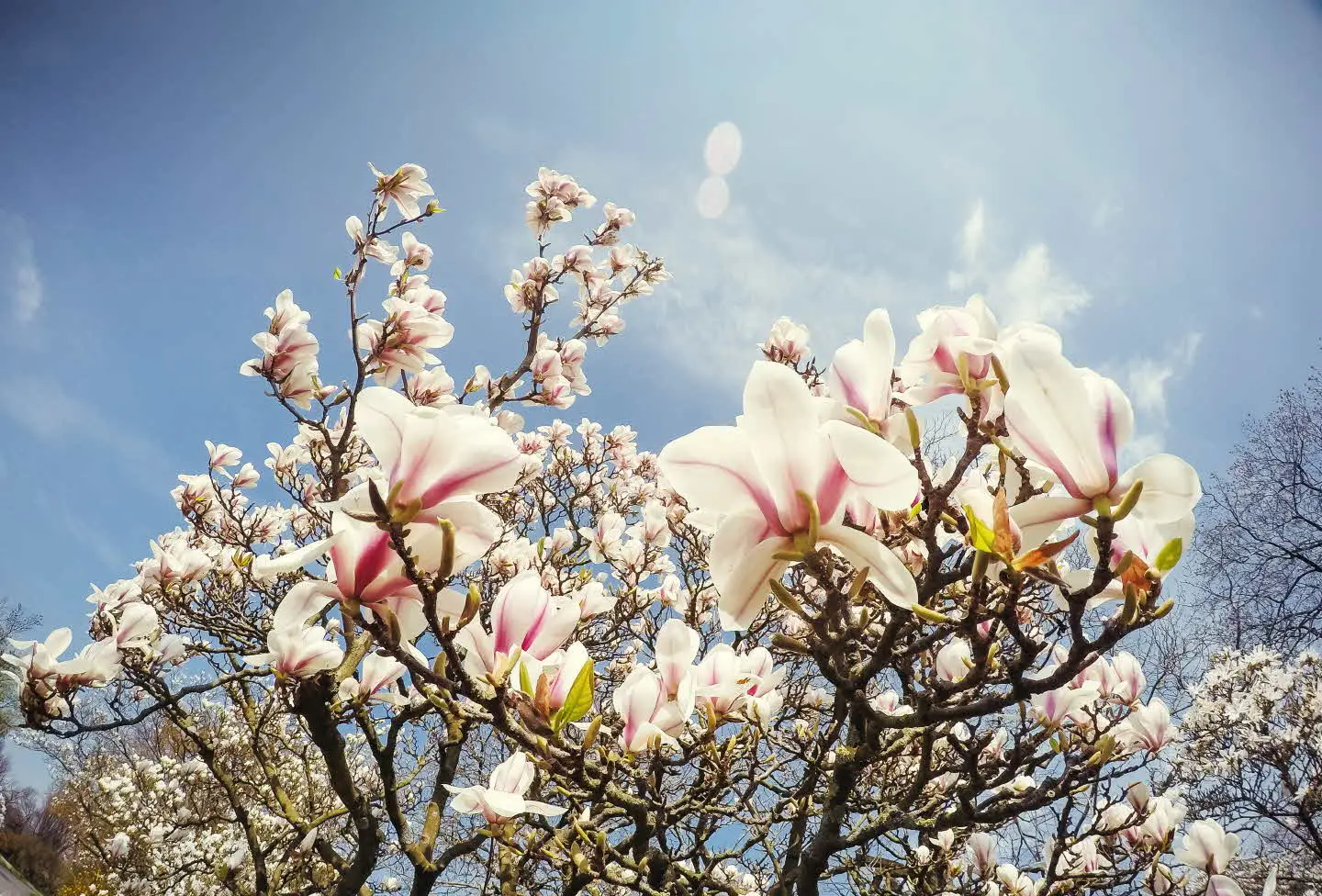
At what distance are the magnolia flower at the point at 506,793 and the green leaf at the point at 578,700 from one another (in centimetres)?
37

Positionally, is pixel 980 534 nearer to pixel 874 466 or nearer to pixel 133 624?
pixel 874 466

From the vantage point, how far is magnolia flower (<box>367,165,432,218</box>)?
3.12m

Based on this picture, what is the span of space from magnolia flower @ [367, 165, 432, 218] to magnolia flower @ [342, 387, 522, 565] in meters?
2.72

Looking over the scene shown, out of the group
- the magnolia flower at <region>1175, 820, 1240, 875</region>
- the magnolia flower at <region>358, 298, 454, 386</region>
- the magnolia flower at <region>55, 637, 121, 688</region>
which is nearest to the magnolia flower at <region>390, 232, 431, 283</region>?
the magnolia flower at <region>358, 298, 454, 386</region>

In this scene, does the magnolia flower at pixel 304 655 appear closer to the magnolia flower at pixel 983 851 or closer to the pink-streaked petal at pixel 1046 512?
the pink-streaked petal at pixel 1046 512

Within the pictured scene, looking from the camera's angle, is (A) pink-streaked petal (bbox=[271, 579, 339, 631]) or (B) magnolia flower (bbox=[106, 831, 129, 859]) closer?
(A) pink-streaked petal (bbox=[271, 579, 339, 631])

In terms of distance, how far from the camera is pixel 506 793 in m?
1.34

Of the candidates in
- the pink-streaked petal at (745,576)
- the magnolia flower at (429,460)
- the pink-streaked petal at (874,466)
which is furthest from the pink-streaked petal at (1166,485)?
the magnolia flower at (429,460)

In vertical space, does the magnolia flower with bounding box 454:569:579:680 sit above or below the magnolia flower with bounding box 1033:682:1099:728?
below

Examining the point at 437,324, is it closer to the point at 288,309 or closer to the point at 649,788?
the point at 288,309

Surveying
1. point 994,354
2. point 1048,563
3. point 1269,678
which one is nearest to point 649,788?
point 1048,563

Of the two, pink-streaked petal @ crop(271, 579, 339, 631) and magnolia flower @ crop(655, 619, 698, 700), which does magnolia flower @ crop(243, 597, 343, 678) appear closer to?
pink-streaked petal @ crop(271, 579, 339, 631)

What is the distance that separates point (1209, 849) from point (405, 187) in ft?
14.0

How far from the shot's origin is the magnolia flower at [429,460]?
2.65 feet
